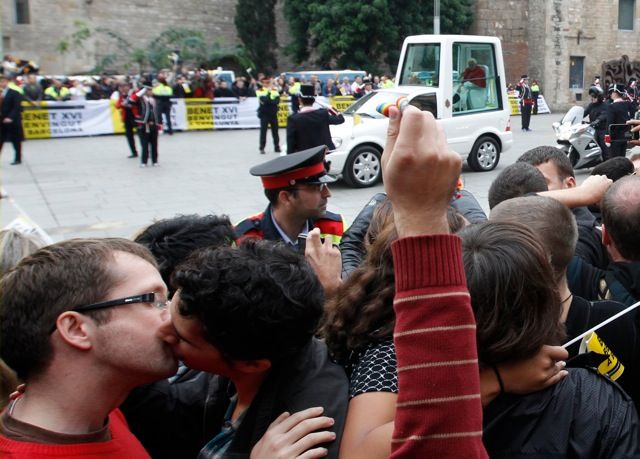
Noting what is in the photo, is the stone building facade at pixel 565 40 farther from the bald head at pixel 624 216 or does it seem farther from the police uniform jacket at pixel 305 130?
the bald head at pixel 624 216

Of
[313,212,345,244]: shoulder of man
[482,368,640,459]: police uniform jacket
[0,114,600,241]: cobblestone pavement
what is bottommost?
[0,114,600,241]: cobblestone pavement

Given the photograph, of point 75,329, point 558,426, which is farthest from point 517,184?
point 75,329

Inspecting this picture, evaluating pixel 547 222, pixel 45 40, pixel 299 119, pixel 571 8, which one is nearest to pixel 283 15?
pixel 45 40

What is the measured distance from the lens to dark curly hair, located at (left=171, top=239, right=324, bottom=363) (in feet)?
4.91

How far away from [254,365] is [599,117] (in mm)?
13334

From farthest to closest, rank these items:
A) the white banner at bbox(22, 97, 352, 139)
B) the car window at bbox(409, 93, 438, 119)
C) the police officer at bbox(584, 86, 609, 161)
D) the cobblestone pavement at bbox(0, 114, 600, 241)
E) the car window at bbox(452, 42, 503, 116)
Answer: the white banner at bbox(22, 97, 352, 139), the car window at bbox(452, 42, 503, 116), the police officer at bbox(584, 86, 609, 161), the car window at bbox(409, 93, 438, 119), the cobblestone pavement at bbox(0, 114, 600, 241)

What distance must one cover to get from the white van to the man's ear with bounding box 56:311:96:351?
1061cm

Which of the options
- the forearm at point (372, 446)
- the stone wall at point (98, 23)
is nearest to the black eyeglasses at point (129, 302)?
the forearm at point (372, 446)

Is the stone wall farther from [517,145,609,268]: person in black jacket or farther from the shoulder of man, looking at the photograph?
[517,145,609,268]: person in black jacket

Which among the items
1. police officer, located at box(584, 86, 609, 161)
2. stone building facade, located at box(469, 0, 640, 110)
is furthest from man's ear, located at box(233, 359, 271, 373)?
stone building facade, located at box(469, 0, 640, 110)

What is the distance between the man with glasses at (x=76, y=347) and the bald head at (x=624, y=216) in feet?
5.59

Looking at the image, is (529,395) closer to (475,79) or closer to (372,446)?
(372,446)

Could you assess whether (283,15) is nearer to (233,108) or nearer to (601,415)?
(233,108)

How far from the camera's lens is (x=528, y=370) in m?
1.49
